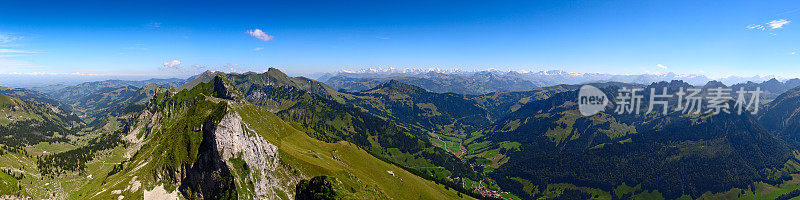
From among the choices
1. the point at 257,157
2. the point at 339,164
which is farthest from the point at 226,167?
the point at 339,164

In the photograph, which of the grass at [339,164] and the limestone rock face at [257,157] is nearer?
the limestone rock face at [257,157]

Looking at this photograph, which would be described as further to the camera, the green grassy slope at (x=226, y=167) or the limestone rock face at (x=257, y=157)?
the green grassy slope at (x=226, y=167)

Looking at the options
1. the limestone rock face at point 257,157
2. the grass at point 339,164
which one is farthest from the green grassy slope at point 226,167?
the limestone rock face at point 257,157

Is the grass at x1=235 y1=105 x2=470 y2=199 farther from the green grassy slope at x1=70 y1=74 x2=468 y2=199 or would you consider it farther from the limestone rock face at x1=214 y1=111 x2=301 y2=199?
the limestone rock face at x1=214 y1=111 x2=301 y2=199

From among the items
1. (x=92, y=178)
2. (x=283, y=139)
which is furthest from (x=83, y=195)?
(x=283, y=139)

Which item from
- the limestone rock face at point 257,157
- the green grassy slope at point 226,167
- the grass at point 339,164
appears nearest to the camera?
the limestone rock face at point 257,157

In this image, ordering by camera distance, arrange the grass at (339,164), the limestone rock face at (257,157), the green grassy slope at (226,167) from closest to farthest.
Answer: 1. the limestone rock face at (257,157)
2. the green grassy slope at (226,167)
3. the grass at (339,164)

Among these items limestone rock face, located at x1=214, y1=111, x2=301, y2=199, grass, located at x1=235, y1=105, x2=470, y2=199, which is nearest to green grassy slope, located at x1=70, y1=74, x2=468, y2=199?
grass, located at x1=235, y1=105, x2=470, y2=199

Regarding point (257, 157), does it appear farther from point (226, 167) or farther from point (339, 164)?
point (339, 164)

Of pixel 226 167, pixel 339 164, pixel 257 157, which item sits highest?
pixel 257 157

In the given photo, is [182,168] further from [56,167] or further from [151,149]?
[56,167]

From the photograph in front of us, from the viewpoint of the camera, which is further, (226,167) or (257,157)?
(257,157)

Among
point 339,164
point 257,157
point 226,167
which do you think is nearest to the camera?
point 226,167

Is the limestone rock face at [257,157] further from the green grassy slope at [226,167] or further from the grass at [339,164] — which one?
the grass at [339,164]
